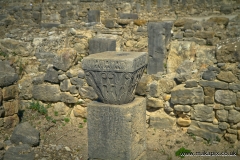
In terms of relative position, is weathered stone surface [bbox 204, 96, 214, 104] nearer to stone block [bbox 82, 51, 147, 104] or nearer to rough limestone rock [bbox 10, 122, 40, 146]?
stone block [bbox 82, 51, 147, 104]

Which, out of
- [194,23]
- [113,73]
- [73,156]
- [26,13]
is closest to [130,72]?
[113,73]

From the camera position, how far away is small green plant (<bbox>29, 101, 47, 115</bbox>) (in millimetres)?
6627

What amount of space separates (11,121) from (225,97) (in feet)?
12.1

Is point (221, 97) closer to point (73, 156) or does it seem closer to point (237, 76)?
point (237, 76)

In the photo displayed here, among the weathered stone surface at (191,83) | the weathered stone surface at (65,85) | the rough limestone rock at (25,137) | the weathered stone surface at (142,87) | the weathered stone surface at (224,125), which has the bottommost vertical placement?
the rough limestone rock at (25,137)

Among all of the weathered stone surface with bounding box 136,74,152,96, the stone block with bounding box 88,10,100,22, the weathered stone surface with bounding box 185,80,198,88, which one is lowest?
the weathered stone surface with bounding box 136,74,152,96

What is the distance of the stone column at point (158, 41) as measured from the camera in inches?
303

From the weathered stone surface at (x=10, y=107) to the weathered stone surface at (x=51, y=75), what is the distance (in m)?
0.94

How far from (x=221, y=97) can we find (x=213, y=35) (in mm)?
2538

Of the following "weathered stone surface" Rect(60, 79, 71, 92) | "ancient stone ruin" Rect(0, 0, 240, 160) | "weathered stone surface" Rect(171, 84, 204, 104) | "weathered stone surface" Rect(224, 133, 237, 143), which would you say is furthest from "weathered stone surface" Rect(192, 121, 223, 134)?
"weathered stone surface" Rect(60, 79, 71, 92)

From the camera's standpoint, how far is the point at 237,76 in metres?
5.38

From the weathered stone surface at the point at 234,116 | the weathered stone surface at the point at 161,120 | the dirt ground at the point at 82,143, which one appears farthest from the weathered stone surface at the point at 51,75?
the weathered stone surface at the point at 234,116

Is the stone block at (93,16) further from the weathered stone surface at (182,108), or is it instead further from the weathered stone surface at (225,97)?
the weathered stone surface at (225,97)

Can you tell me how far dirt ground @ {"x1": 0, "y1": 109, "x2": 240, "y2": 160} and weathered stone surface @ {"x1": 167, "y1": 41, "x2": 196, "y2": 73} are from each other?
1833 mm
